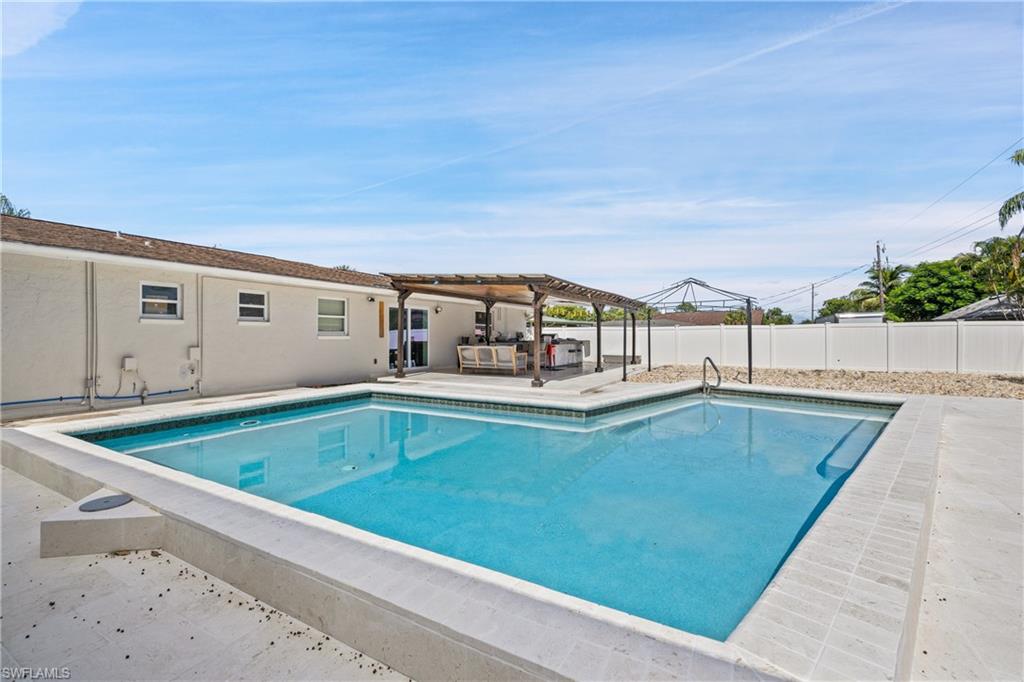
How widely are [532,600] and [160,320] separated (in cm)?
1026

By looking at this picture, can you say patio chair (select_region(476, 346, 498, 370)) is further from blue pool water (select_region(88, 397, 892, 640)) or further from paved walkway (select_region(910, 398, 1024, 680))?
paved walkway (select_region(910, 398, 1024, 680))

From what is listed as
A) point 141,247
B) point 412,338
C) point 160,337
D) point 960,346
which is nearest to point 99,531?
point 160,337

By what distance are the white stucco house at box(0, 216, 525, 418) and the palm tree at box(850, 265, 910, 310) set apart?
38.8m

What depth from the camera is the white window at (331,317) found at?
13094 mm

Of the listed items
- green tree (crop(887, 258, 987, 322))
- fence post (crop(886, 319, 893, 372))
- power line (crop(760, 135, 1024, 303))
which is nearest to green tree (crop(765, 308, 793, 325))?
power line (crop(760, 135, 1024, 303))

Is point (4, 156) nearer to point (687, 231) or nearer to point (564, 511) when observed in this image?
point (564, 511)

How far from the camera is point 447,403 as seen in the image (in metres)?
11.0

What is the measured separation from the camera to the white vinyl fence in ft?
47.3

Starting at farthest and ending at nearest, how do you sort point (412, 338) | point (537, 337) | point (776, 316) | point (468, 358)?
point (776, 316) < point (412, 338) < point (468, 358) < point (537, 337)

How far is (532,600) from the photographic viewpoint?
2.43 m

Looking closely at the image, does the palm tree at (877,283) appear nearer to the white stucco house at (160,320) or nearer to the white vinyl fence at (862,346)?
the white vinyl fence at (862,346)

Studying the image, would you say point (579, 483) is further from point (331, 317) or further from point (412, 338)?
point (412, 338)

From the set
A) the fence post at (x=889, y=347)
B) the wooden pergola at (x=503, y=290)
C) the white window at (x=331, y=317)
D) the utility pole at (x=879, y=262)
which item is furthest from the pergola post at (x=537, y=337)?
the utility pole at (x=879, y=262)

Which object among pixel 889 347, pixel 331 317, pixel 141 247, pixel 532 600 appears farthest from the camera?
pixel 889 347
